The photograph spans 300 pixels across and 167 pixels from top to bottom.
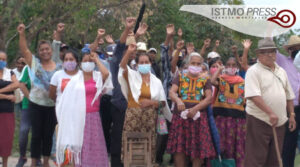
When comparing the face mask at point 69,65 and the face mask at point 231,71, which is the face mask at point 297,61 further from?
the face mask at point 69,65

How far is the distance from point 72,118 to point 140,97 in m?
1.10

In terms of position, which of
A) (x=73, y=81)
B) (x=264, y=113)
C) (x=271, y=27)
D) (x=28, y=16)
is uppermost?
(x=28, y=16)

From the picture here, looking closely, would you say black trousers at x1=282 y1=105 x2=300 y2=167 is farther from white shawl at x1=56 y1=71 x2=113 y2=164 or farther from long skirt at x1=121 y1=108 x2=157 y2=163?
white shawl at x1=56 y1=71 x2=113 y2=164

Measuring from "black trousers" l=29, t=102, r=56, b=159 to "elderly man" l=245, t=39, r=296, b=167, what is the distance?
125 inches

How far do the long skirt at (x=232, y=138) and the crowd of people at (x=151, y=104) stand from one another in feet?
0.06

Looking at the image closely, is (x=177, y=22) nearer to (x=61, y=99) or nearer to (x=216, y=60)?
(x=216, y=60)

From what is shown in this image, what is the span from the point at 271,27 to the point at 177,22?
16717 mm

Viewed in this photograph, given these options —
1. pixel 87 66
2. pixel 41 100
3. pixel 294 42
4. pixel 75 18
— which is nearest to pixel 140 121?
pixel 87 66

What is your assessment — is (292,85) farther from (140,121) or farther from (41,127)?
(41,127)

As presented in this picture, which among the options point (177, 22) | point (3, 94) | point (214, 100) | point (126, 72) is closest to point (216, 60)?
point (214, 100)

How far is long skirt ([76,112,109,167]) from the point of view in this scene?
7566 millimetres

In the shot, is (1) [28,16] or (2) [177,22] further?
(2) [177,22]

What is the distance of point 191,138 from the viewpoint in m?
8.23

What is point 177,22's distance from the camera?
25.0m
